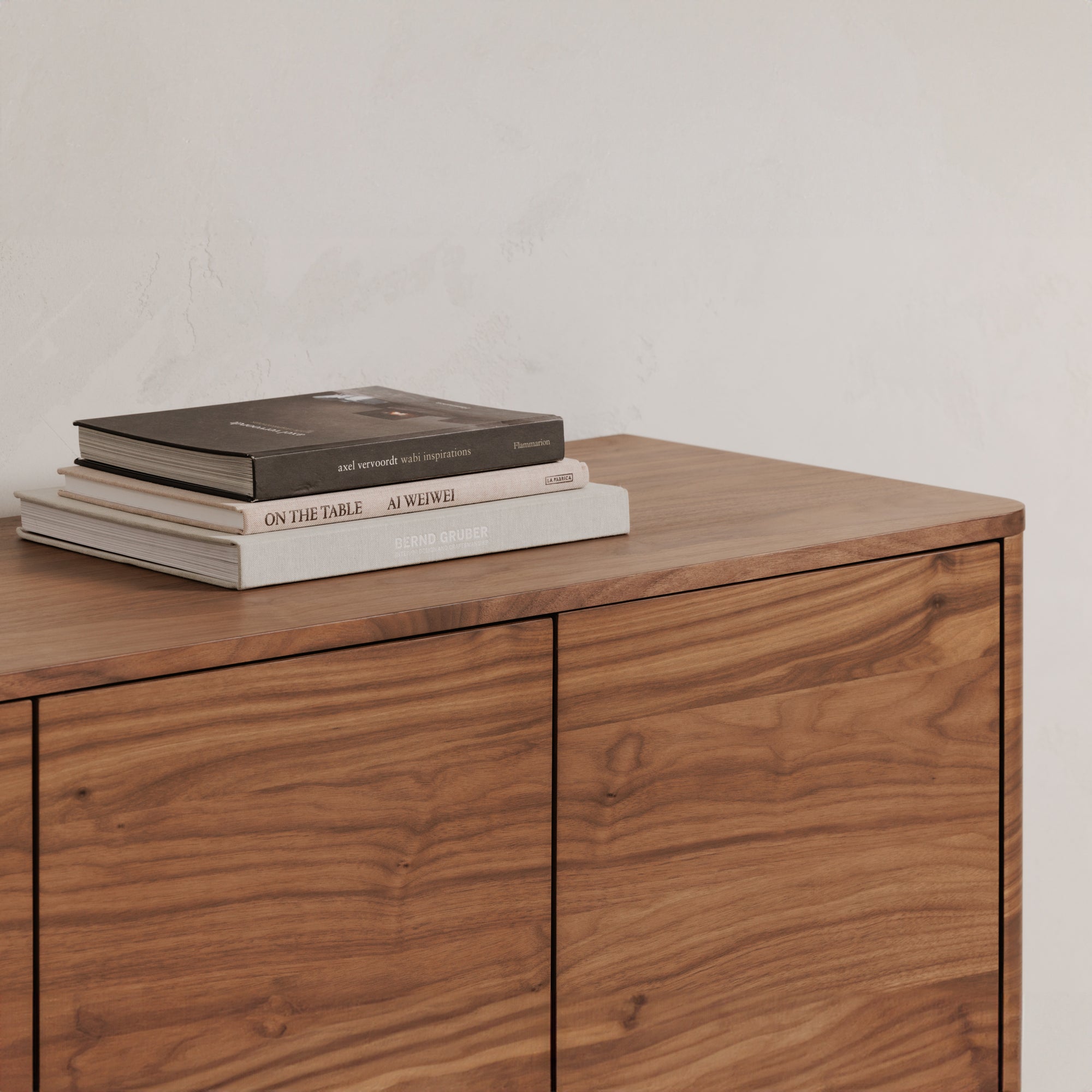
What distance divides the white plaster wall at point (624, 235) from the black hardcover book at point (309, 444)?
9.4 inches

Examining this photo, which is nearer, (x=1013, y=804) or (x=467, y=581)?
(x=467, y=581)

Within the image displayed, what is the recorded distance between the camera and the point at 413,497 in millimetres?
1000

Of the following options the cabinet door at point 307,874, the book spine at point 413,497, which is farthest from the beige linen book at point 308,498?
the cabinet door at point 307,874

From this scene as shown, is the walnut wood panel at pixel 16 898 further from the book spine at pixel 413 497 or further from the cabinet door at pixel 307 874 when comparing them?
the book spine at pixel 413 497

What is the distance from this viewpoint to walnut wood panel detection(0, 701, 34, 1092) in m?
0.77

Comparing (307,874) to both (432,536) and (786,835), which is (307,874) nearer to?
(432,536)

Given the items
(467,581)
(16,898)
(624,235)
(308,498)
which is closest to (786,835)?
(467,581)

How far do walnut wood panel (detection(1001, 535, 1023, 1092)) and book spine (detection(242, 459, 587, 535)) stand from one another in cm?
36

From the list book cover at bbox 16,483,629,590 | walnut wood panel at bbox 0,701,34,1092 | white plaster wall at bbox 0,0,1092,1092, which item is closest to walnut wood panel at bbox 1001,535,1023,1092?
book cover at bbox 16,483,629,590

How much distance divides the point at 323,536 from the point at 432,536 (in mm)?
81

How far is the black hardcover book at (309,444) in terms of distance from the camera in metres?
0.95

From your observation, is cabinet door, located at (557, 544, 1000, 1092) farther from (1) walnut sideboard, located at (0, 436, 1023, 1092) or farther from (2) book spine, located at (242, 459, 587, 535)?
(2) book spine, located at (242, 459, 587, 535)

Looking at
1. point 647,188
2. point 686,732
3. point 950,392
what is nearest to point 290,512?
point 686,732

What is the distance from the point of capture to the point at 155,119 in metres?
1.27
